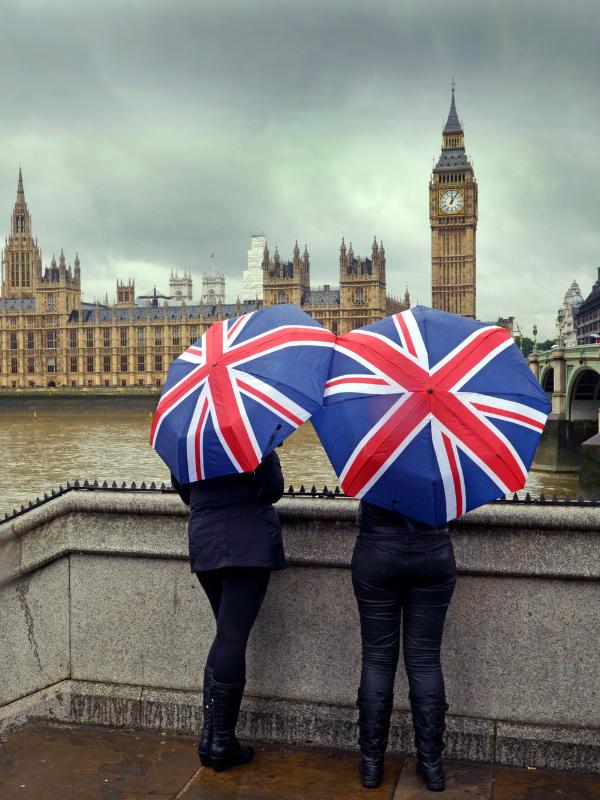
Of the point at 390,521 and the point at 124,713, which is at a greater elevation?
the point at 390,521

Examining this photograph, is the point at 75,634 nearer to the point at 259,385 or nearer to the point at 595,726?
the point at 259,385

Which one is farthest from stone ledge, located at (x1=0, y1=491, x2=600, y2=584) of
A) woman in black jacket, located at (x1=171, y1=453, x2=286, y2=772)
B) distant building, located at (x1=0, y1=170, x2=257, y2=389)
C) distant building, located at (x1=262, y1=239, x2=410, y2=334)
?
distant building, located at (x1=0, y1=170, x2=257, y2=389)

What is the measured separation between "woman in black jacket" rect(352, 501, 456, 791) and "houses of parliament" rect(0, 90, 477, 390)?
7880 centimetres

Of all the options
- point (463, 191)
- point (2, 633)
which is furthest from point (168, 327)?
point (2, 633)

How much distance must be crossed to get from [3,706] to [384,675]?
171cm

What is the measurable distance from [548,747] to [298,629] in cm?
101

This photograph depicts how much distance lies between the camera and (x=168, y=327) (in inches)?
3378

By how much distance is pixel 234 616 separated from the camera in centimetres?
312

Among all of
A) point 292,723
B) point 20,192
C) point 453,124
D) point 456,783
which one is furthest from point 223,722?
point 20,192

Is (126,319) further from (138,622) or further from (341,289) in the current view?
(138,622)

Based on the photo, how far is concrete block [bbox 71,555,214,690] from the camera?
3.60 metres

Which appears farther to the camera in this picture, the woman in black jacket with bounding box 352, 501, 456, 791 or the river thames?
the river thames

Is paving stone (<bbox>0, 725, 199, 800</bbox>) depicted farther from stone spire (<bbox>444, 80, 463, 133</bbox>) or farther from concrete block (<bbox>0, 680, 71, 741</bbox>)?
stone spire (<bbox>444, 80, 463, 133</bbox>)

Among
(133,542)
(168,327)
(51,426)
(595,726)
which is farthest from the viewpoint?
(168,327)
